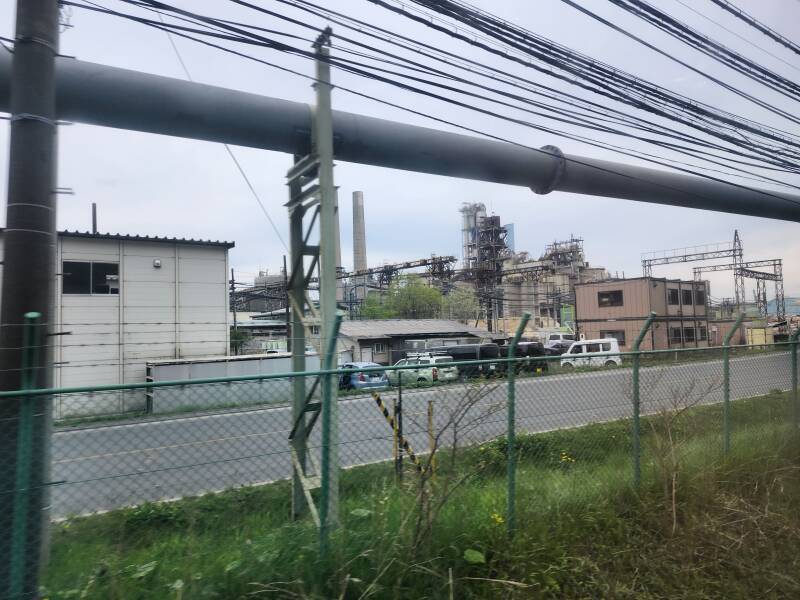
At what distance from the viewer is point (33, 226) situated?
310cm

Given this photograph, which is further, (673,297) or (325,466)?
(673,297)

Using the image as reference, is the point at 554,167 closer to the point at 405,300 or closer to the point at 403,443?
the point at 403,443

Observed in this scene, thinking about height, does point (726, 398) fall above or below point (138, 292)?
below

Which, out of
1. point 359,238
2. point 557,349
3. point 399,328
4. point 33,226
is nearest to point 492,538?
point 33,226

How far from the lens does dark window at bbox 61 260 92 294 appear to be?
1752cm

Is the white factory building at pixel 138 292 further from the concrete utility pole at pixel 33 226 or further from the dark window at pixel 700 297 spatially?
the dark window at pixel 700 297

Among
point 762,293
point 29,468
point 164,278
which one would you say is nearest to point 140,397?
point 29,468

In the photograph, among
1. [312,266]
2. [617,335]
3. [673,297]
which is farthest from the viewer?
[673,297]

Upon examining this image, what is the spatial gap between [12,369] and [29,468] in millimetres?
676

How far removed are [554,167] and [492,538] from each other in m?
5.82

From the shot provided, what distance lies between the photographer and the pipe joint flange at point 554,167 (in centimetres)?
786

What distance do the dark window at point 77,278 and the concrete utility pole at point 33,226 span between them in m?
16.7

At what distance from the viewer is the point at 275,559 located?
3178 millimetres

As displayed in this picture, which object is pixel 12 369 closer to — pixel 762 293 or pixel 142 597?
pixel 142 597
